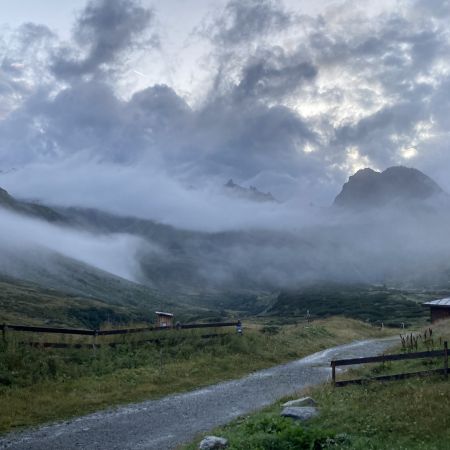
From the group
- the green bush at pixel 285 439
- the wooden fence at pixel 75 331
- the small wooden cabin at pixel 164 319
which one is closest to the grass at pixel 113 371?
the wooden fence at pixel 75 331

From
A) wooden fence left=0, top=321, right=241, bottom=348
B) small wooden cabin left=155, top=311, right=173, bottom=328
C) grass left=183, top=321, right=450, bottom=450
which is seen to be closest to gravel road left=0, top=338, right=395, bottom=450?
grass left=183, top=321, right=450, bottom=450

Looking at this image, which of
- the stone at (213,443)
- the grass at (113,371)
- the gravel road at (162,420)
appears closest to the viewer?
the stone at (213,443)

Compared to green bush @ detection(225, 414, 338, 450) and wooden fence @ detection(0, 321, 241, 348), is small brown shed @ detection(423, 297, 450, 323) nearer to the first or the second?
wooden fence @ detection(0, 321, 241, 348)

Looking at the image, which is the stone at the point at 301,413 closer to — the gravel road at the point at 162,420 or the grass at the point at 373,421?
the grass at the point at 373,421

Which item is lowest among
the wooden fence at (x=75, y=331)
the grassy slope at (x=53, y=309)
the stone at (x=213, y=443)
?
the grassy slope at (x=53, y=309)

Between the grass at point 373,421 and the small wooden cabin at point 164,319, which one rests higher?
the small wooden cabin at point 164,319

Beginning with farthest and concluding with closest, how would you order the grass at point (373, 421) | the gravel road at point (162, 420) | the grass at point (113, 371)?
the grass at point (113, 371) → the gravel road at point (162, 420) → the grass at point (373, 421)

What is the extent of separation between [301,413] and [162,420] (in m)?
6.29

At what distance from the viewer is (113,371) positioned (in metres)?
26.5

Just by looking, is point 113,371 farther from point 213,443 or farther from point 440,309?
point 440,309

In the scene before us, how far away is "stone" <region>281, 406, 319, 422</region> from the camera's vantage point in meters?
15.7

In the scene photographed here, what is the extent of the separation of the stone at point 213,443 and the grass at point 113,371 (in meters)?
8.28

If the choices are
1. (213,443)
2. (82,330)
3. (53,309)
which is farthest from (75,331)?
(53,309)

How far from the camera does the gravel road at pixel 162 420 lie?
1659 cm
